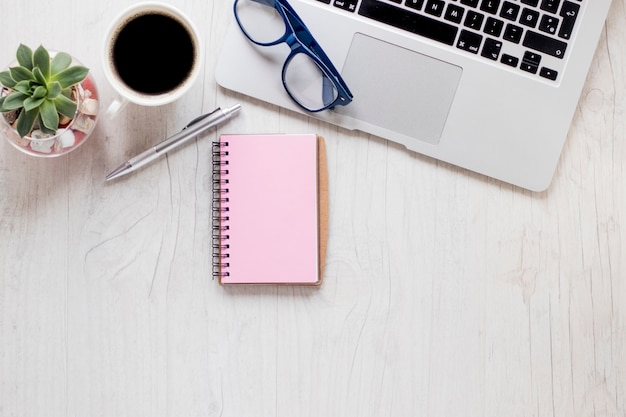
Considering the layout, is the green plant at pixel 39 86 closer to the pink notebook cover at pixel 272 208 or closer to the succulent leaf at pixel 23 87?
the succulent leaf at pixel 23 87

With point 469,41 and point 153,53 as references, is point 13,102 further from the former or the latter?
point 469,41

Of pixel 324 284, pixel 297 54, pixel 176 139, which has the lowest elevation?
pixel 324 284

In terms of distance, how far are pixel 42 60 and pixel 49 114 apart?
0.06m

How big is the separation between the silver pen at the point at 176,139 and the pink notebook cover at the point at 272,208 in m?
0.03

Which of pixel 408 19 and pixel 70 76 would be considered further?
pixel 408 19

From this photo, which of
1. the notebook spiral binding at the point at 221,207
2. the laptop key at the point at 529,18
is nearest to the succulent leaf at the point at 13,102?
the notebook spiral binding at the point at 221,207

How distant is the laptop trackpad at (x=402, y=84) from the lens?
2.46 feet

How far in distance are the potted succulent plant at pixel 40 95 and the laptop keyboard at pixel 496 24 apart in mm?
311

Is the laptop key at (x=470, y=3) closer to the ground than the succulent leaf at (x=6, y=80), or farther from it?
farther from it

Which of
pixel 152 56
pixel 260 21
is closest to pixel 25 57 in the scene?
pixel 152 56

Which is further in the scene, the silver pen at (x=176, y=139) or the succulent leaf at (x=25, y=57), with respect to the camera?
the silver pen at (x=176, y=139)

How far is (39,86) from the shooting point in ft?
2.07

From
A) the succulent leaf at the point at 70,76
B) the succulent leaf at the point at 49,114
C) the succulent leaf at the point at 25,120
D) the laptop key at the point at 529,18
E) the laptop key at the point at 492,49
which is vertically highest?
the laptop key at the point at 529,18

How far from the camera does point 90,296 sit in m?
0.77
